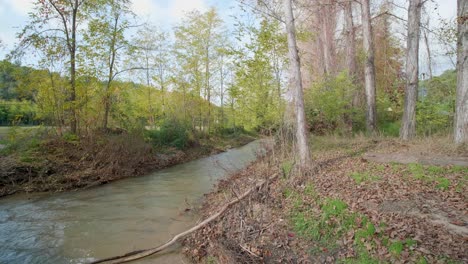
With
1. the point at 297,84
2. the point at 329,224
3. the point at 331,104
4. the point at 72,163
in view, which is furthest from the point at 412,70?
the point at 72,163

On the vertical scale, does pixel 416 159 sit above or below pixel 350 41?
below

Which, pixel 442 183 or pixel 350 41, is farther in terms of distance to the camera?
pixel 350 41

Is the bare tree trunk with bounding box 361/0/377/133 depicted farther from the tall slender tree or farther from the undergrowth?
the undergrowth

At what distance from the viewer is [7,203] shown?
283 inches

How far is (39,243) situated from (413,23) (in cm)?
1222

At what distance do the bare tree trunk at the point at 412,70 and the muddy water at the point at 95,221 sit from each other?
7.24 meters

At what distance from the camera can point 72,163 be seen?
9328 millimetres

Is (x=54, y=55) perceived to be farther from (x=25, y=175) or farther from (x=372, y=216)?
(x=372, y=216)

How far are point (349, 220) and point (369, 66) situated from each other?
9015 mm

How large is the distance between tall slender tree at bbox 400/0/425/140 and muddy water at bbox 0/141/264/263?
23.8 feet

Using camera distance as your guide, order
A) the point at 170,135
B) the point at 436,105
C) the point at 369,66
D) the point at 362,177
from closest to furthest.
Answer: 1. the point at 362,177
2. the point at 436,105
3. the point at 369,66
4. the point at 170,135

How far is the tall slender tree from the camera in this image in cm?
855

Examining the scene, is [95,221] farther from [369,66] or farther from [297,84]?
[369,66]

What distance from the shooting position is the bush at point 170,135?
15.0m
